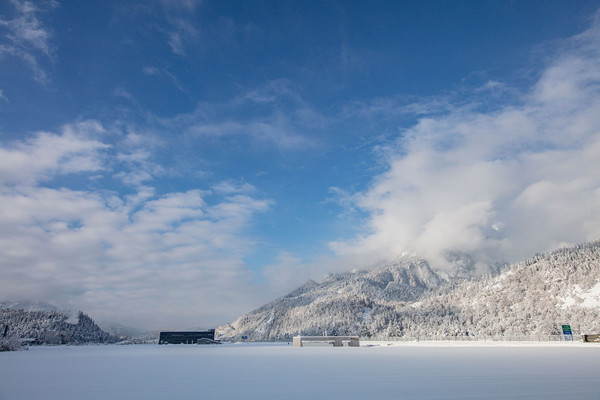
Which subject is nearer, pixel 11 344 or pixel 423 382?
pixel 423 382

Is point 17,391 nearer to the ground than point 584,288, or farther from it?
nearer to the ground

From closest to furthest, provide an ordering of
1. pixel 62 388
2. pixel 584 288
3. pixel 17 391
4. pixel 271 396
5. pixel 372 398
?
pixel 372 398 < pixel 271 396 < pixel 17 391 < pixel 62 388 < pixel 584 288

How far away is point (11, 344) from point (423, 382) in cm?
14491

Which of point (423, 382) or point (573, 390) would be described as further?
point (423, 382)

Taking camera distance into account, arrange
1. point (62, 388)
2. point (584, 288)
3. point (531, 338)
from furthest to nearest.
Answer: point (584, 288) → point (531, 338) → point (62, 388)

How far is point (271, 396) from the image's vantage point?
18.2 metres

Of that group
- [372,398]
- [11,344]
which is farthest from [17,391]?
[11,344]

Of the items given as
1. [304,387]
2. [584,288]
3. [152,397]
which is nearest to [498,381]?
[304,387]

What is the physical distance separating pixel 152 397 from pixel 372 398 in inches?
437

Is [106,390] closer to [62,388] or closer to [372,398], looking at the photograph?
[62,388]

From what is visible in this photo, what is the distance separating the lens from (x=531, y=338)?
115 metres

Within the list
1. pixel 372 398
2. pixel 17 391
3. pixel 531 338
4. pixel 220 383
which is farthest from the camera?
pixel 531 338

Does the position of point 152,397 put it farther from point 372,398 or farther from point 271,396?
point 372,398

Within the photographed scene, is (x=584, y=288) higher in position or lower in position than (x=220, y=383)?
higher
